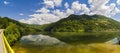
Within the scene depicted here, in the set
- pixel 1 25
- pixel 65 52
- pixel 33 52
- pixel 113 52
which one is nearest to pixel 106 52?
pixel 113 52

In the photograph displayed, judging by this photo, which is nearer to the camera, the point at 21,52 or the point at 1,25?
the point at 21,52

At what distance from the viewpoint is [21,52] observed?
48531mm

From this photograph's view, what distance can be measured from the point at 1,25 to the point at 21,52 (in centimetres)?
6198

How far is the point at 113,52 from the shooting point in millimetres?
49625

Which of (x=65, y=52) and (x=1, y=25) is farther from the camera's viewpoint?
(x=1, y=25)

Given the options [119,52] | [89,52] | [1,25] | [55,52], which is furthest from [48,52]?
[1,25]

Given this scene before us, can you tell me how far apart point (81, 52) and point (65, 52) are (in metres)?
3.61

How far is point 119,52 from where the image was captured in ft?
163

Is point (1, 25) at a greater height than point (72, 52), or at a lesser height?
greater

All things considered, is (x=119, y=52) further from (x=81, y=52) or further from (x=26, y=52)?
(x=26, y=52)

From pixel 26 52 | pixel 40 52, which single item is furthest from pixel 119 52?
pixel 26 52

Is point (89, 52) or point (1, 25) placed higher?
point (1, 25)

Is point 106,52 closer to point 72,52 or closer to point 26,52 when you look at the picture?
point 72,52

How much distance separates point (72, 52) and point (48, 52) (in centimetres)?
534
